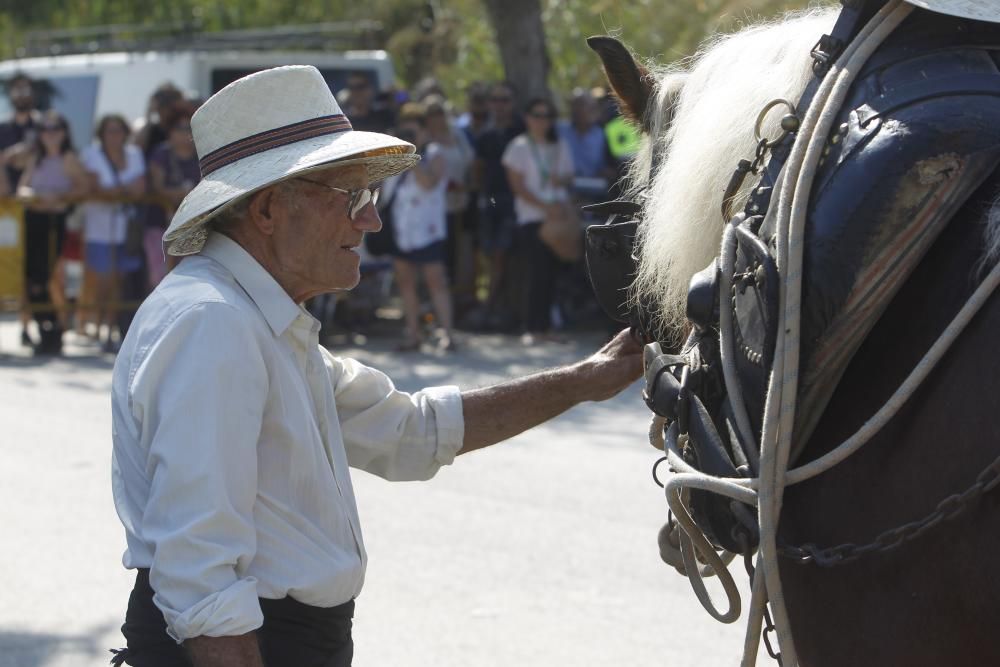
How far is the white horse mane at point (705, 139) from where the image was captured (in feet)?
7.66

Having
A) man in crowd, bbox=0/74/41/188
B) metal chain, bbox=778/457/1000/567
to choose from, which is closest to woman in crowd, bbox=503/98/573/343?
man in crowd, bbox=0/74/41/188

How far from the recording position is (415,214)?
9.52 m

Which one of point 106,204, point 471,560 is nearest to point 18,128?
point 106,204

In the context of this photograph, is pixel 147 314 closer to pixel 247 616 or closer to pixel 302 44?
pixel 247 616

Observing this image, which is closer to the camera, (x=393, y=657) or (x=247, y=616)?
(x=247, y=616)

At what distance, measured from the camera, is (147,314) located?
2283 mm

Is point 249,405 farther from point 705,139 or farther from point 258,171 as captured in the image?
point 705,139

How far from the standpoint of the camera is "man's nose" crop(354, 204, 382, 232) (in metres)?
2.52

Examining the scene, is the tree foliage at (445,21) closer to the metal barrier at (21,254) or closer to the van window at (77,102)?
the van window at (77,102)

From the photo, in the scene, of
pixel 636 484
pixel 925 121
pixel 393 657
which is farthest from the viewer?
pixel 636 484

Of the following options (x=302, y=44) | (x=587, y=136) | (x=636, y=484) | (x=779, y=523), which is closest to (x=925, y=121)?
(x=779, y=523)

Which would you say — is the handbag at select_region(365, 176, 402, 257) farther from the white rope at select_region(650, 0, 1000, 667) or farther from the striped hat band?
the white rope at select_region(650, 0, 1000, 667)

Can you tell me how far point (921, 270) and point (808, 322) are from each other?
0.17m

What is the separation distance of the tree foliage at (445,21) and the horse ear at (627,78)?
353 inches
